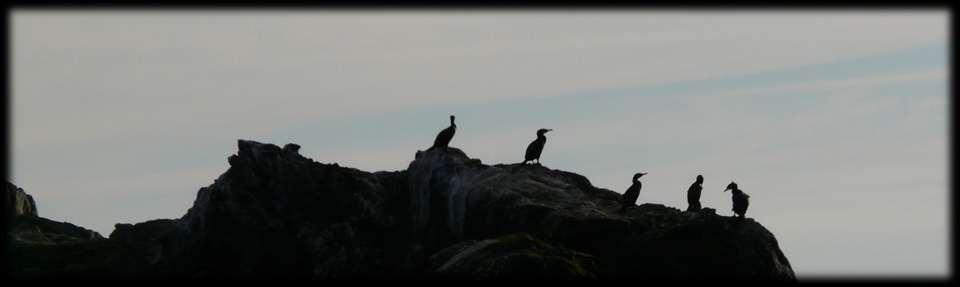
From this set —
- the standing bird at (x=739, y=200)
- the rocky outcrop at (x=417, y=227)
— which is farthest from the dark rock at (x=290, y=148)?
the standing bird at (x=739, y=200)

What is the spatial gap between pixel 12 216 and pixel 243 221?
21469mm

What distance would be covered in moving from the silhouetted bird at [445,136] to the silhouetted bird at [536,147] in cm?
408

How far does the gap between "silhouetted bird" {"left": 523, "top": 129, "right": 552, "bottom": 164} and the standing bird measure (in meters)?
9.48

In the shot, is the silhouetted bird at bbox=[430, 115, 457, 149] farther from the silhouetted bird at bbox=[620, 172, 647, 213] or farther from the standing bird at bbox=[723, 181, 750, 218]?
the standing bird at bbox=[723, 181, 750, 218]

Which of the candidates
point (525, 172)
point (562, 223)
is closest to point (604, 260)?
point (562, 223)

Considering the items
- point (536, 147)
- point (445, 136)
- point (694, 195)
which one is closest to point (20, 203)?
point (445, 136)

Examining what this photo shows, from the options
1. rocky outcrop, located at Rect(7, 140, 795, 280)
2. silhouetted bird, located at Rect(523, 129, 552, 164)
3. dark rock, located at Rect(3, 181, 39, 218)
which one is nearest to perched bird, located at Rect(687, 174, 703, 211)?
rocky outcrop, located at Rect(7, 140, 795, 280)

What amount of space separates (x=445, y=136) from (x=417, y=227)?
5.18 meters

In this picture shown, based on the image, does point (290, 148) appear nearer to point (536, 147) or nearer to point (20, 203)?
point (536, 147)

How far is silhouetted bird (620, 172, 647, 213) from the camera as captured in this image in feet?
198

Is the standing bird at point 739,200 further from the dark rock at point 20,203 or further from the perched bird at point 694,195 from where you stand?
the dark rock at point 20,203

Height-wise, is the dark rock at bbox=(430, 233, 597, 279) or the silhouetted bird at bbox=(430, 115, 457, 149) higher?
the silhouetted bird at bbox=(430, 115, 457, 149)

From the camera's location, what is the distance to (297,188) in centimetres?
7206

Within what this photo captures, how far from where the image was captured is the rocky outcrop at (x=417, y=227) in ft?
186
